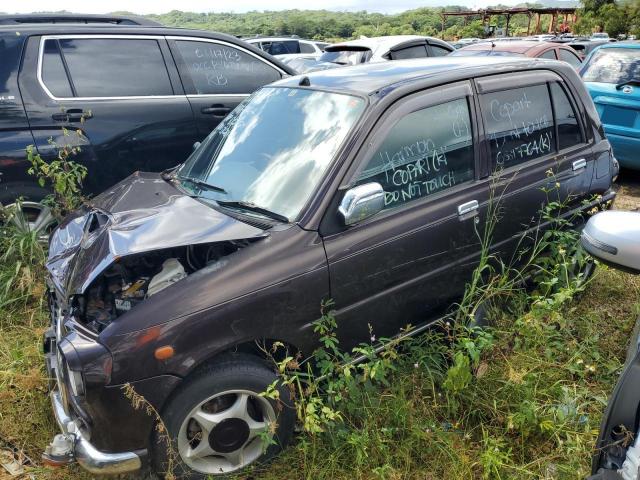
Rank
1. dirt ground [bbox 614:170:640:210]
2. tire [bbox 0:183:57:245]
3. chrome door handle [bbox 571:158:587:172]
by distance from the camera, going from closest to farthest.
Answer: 1. chrome door handle [bbox 571:158:587:172]
2. tire [bbox 0:183:57:245]
3. dirt ground [bbox 614:170:640:210]

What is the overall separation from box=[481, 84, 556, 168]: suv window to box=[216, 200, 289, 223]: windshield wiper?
1.50 metres

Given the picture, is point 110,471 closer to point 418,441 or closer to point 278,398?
point 278,398

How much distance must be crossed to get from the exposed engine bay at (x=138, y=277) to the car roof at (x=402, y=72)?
47.6 inches

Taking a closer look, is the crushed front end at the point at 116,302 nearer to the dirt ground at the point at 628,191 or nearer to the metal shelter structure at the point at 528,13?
the dirt ground at the point at 628,191

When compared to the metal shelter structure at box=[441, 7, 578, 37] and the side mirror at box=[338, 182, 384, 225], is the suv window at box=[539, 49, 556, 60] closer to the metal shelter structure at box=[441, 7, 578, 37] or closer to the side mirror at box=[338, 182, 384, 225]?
the side mirror at box=[338, 182, 384, 225]

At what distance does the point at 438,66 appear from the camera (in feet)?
10.8

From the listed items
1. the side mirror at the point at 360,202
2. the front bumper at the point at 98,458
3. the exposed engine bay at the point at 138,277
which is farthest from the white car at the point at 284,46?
the front bumper at the point at 98,458

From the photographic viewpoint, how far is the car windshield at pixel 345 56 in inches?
348

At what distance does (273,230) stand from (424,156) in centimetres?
104

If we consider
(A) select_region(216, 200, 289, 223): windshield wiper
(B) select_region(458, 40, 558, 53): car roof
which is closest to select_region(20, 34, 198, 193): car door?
(A) select_region(216, 200, 289, 223): windshield wiper

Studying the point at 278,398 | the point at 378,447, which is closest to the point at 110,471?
the point at 278,398

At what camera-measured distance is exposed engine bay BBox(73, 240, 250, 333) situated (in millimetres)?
2475

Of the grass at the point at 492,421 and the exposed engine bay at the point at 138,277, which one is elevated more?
the exposed engine bay at the point at 138,277

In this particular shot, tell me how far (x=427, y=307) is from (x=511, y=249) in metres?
0.81
